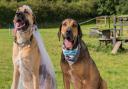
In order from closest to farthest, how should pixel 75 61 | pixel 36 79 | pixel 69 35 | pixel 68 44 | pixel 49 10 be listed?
pixel 69 35, pixel 68 44, pixel 75 61, pixel 36 79, pixel 49 10

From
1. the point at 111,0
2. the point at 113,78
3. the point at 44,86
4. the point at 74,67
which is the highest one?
the point at 74,67

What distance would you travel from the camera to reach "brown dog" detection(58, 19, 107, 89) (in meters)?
6.77

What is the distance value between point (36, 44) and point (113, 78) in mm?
4833

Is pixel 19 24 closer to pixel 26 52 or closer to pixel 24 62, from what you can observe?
pixel 26 52

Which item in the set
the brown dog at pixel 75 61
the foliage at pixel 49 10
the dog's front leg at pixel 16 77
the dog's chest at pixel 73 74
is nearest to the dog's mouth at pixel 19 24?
the brown dog at pixel 75 61

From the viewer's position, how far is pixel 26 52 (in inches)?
274

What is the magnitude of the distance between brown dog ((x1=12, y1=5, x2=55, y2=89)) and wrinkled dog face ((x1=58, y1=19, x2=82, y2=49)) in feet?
1.74

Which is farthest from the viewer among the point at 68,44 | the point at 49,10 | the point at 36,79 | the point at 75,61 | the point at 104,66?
the point at 49,10

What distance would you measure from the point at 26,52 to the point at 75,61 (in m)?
0.81

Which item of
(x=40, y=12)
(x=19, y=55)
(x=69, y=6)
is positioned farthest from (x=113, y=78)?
(x=69, y=6)

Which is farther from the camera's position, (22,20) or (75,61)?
(75,61)

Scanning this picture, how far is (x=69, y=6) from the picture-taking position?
56000mm

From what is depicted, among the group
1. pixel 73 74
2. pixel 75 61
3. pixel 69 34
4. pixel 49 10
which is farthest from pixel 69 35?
pixel 49 10

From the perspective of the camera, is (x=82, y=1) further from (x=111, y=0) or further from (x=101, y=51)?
(x=101, y=51)
